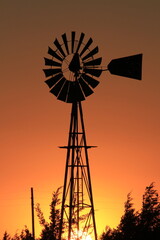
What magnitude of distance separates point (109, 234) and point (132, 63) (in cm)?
1272

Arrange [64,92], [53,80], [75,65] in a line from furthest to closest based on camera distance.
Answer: [53,80]
[64,92]
[75,65]

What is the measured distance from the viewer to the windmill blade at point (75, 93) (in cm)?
4062

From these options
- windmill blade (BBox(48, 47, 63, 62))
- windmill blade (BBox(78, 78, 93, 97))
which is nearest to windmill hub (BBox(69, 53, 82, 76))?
windmill blade (BBox(78, 78, 93, 97))

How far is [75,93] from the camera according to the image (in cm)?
4062

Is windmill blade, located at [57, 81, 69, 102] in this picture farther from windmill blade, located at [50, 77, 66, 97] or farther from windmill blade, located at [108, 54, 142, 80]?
windmill blade, located at [108, 54, 142, 80]

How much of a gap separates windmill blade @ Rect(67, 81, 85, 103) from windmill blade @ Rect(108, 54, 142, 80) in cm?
157

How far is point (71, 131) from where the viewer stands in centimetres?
4053

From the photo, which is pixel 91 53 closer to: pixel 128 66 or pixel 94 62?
pixel 94 62

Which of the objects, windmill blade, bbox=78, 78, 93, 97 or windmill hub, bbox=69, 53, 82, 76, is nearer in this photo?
windmill hub, bbox=69, 53, 82, 76

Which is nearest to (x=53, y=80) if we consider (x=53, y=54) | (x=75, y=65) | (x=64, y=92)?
(x=64, y=92)

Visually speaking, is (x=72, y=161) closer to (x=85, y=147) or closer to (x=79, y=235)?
(x=85, y=147)

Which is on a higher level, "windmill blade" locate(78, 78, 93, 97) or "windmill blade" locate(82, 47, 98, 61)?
"windmill blade" locate(82, 47, 98, 61)

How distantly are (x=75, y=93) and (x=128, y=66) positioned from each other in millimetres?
2532

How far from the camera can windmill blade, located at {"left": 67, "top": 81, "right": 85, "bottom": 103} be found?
40.6 meters
